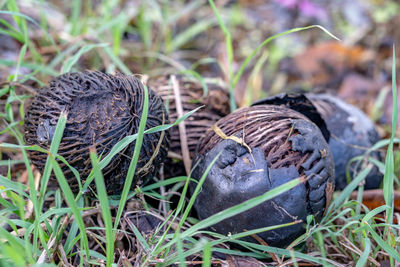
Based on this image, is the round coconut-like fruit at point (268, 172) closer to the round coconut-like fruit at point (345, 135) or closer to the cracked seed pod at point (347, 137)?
the round coconut-like fruit at point (345, 135)

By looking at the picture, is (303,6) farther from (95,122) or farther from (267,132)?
(95,122)

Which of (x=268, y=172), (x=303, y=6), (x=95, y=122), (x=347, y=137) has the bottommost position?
(x=347, y=137)

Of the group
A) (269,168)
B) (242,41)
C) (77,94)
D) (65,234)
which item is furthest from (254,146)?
(242,41)

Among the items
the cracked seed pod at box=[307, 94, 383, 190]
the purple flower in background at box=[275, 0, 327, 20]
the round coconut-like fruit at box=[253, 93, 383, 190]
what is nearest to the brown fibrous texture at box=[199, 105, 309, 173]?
the round coconut-like fruit at box=[253, 93, 383, 190]

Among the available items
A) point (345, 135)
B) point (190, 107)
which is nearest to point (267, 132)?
point (190, 107)

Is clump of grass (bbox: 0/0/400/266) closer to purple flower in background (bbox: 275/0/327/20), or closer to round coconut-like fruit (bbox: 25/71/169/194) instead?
round coconut-like fruit (bbox: 25/71/169/194)
